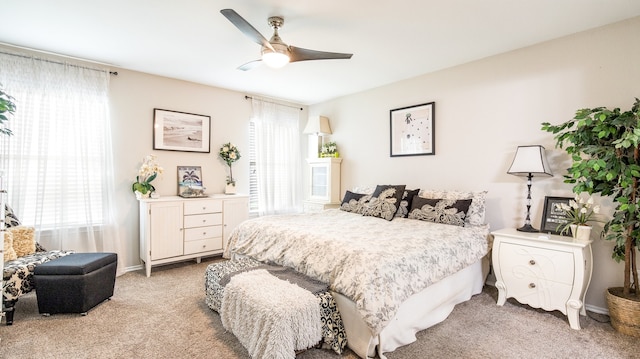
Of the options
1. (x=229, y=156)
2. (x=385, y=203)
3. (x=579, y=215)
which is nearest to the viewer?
(x=579, y=215)

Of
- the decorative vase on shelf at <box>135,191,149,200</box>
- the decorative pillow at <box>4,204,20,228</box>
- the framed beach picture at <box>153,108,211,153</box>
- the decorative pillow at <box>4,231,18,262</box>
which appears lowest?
the decorative pillow at <box>4,231,18,262</box>

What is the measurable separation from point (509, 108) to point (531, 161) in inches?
28.2

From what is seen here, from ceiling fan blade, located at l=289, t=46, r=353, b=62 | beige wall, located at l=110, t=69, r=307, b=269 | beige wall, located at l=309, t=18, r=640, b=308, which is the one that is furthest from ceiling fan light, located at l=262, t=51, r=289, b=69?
beige wall, located at l=110, t=69, r=307, b=269

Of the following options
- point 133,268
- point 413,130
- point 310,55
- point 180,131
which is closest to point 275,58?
point 310,55

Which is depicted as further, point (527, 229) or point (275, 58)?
point (527, 229)

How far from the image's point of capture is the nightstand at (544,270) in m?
2.42

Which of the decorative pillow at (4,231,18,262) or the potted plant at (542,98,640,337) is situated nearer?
the potted plant at (542,98,640,337)

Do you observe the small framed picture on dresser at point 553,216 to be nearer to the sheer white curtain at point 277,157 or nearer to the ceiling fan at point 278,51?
the ceiling fan at point 278,51

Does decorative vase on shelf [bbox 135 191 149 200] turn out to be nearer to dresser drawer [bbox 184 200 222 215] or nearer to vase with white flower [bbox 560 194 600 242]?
dresser drawer [bbox 184 200 222 215]

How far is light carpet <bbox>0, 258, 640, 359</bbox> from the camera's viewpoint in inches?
81.9

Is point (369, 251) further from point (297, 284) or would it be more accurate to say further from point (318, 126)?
point (318, 126)

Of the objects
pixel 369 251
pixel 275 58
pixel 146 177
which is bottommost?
pixel 369 251

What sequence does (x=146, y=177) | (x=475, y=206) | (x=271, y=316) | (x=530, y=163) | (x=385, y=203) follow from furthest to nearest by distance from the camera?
(x=146, y=177) < (x=385, y=203) < (x=475, y=206) < (x=530, y=163) < (x=271, y=316)

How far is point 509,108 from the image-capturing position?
323cm
